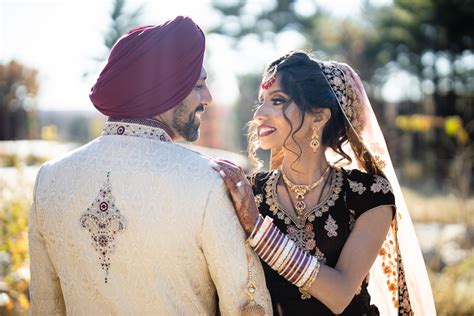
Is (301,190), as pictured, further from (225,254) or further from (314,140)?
(225,254)

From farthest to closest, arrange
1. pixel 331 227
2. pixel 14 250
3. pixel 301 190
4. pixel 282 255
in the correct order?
pixel 14 250 → pixel 301 190 → pixel 331 227 → pixel 282 255

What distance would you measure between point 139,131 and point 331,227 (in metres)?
1.00

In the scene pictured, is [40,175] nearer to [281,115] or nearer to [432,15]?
[281,115]

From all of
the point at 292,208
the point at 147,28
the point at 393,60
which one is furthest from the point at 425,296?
the point at 393,60

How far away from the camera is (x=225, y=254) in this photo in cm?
212

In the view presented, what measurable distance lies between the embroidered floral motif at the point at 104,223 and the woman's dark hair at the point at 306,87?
986 mm

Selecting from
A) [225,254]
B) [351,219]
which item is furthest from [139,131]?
[351,219]

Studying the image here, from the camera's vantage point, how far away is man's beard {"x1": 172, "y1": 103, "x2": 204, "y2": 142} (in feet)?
7.30

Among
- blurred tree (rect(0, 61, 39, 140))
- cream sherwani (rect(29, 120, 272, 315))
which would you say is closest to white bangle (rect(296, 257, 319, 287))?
cream sherwani (rect(29, 120, 272, 315))

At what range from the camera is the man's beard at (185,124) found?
2.22 m

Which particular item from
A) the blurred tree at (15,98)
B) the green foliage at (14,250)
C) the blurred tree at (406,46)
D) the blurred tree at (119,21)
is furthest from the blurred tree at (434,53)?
the green foliage at (14,250)

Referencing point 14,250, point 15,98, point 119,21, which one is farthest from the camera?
point 15,98

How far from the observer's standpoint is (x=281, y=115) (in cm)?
283

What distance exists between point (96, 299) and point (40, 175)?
18.9 inches
